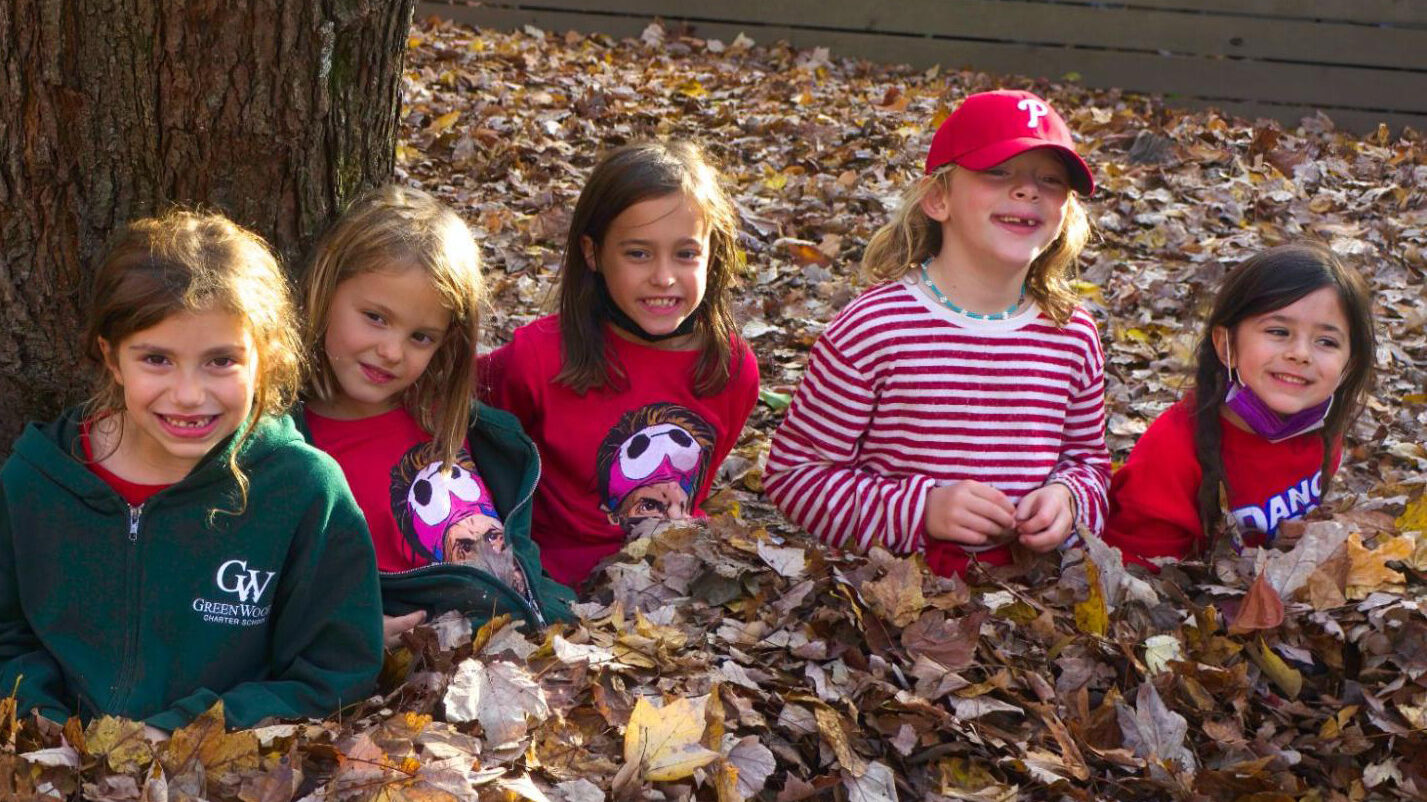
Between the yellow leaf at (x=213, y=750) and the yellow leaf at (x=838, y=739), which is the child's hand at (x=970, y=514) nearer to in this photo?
the yellow leaf at (x=838, y=739)

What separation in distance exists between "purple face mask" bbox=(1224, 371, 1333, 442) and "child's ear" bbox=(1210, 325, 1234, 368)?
0.28ft

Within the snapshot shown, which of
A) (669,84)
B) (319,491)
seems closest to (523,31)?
(669,84)

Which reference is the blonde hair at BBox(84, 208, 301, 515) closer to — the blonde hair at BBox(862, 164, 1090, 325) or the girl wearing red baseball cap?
the girl wearing red baseball cap

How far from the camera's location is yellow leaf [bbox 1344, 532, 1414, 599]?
330 cm

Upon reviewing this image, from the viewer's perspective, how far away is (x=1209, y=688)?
3.10 m

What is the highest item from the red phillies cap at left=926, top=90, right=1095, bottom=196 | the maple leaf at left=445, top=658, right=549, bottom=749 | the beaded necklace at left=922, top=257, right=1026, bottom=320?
the red phillies cap at left=926, top=90, right=1095, bottom=196

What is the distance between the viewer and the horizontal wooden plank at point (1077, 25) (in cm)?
958

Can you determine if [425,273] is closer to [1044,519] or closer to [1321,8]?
[1044,519]

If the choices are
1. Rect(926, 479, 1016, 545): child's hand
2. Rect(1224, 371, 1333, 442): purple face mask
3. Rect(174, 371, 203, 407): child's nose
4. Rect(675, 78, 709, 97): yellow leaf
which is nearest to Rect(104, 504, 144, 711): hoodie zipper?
Rect(174, 371, 203, 407): child's nose

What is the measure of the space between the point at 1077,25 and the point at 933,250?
22.3 feet

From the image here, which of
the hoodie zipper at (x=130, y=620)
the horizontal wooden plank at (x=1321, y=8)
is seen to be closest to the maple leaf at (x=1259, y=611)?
the hoodie zipper at (x=130, y=620)

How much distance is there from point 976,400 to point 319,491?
71.1 inches

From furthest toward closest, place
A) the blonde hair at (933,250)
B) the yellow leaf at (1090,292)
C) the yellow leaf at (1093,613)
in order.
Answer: the yellow leaf at (1090,292) < the blonde hair at (933,250) < the yellow leaf at (1093,613)

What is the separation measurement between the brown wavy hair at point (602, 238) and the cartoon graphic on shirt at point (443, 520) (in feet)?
1.52
